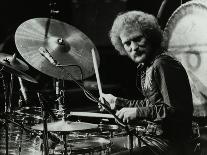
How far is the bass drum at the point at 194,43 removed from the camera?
3076 mm

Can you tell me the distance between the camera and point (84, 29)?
267 inches

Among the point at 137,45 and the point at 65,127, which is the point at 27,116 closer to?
the point at 65,127

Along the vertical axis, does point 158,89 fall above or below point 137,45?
below

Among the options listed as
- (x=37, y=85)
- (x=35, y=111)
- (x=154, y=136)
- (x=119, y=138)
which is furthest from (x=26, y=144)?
(x=37, y=85)

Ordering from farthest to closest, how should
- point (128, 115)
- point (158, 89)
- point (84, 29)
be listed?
point (84, 29), point (158, 89), point (128, 115)

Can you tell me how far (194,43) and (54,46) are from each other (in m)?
1.24

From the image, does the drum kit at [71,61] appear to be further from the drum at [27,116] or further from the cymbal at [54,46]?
the drum at [27,116]

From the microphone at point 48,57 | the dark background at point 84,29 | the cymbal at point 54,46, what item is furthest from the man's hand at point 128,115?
the dark background at point 84,29

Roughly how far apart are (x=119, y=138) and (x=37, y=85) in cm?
304

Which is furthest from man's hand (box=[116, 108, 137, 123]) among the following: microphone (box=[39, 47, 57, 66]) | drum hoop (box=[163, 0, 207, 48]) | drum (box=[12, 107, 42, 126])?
drum (box=[12, 107, 42, 126])

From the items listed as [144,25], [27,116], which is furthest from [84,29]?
[144,25]

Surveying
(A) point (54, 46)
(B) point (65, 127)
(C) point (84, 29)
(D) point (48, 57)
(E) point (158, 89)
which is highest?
(C) point (84, 29)

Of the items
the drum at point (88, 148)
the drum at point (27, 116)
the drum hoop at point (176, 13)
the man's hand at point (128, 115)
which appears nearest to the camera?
the man's hand at point (128, 115)

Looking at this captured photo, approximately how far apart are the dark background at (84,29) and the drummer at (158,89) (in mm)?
2785
